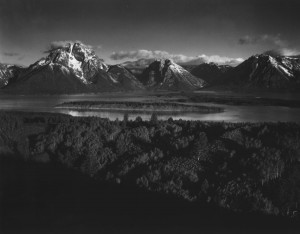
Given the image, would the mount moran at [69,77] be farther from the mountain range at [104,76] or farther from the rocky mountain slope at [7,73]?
the rocky mountain slope at [7,73]

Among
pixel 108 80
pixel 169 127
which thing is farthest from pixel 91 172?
pixel 108 80

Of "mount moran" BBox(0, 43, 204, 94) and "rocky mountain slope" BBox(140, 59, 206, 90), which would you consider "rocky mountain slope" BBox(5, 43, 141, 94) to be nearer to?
"mount moran" BBox(0, 43, 204, 94)

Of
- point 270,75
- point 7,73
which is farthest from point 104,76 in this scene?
point 7,73

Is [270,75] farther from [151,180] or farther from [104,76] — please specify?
[151,180]

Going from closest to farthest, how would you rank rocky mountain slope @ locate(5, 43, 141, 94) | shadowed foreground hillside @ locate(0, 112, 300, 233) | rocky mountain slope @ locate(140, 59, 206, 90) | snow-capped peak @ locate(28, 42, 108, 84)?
shadowed foreground hillside @ locate(0, 112, 300, 233)
snow-capped peak @ locate(28, 42, 108, 84)
rocky mountain slope @ locate(5, 43, 141, 94)
rocky mountain slope @ locate(140, 59, 206, 90)

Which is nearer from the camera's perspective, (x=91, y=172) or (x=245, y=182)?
(x=245, y=182)

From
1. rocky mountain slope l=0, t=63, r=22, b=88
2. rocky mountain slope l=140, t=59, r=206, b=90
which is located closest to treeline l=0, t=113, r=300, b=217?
rocky mountain slope l=140, t=59, r=206, b=90

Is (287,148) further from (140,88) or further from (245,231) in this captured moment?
(140,88)
